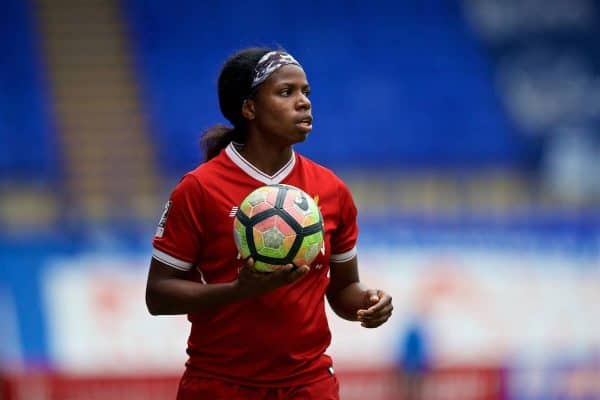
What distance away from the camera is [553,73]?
53.1 ft

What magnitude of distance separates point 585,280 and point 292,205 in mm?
6899

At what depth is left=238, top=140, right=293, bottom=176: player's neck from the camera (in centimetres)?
446

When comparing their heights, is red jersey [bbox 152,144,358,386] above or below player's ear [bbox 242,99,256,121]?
below

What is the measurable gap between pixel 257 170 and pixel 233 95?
301 millimetres

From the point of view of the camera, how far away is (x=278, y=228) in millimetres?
3963

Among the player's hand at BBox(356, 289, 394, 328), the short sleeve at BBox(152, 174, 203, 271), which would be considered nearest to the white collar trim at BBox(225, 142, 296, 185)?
the short sleeve at BBox(152, 174, 203, 271)

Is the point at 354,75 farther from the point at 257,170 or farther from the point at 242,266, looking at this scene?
the point at 242,266

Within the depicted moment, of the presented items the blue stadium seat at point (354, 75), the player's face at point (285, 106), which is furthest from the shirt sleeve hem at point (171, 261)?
the blue stadium seat at point (354, 75)

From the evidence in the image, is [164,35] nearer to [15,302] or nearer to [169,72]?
[169,72]

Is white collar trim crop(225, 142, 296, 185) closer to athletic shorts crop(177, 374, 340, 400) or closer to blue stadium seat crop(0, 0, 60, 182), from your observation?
athletic shorts crop(177, 374, 340, 400)

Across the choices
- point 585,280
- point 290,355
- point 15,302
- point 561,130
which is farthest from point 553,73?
point 290,355

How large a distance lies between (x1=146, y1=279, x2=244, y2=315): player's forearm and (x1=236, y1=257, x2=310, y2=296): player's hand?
0.25 ft

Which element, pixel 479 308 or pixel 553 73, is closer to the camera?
pixel 479 308

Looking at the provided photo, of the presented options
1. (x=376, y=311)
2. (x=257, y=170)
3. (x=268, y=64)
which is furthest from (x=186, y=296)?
(x=268, y=64)
